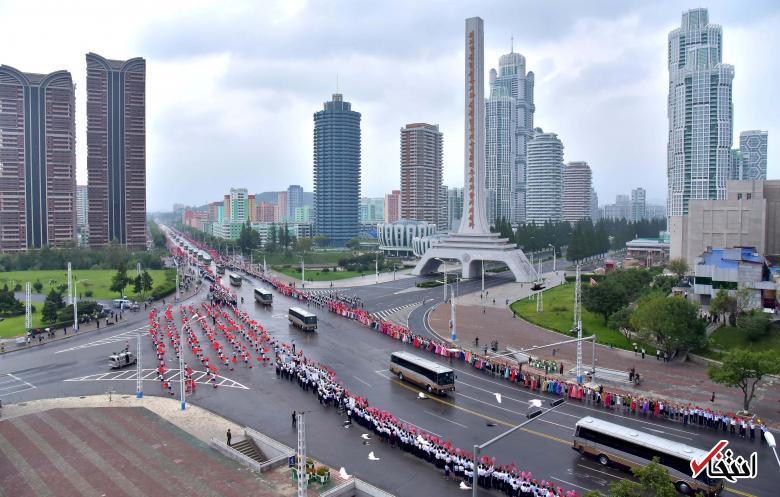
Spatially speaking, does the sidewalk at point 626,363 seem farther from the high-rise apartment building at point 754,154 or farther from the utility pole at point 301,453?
the high-rise apartment building at point 754,154

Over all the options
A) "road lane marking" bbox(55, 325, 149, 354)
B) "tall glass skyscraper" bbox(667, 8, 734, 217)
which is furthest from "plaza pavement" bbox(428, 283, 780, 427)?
"tall glass skyscraper" bbox(667, 8, 734, 217)

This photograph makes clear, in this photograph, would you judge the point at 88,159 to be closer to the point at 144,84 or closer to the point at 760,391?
the point at 144,84

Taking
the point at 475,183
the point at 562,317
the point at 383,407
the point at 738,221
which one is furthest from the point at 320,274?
the point at 383,407

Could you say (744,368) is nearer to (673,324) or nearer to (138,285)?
(673,324)

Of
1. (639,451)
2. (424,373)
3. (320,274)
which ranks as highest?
(320,274)

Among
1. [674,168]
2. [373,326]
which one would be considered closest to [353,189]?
[674,168]

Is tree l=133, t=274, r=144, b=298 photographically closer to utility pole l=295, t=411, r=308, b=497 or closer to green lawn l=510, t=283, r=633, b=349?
green lawn l=510, t=283, r=633, b=349
